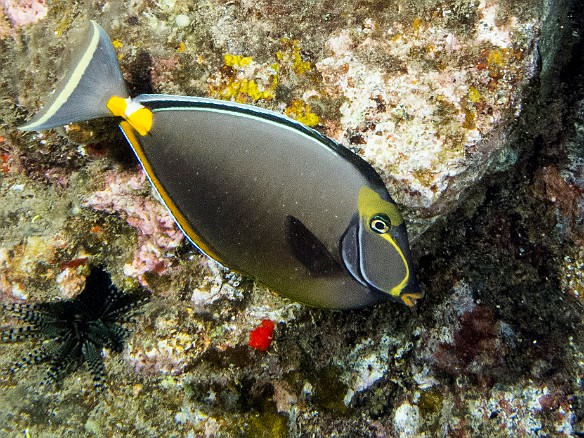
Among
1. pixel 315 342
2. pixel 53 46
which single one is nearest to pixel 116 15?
pixel 53 46

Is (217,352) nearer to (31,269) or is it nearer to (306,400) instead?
(306,400)

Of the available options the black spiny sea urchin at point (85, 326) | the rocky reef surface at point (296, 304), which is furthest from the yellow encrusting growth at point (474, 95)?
the black spiny sea urchin at point (85, 326)

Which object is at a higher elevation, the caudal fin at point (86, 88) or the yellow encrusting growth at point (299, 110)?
the caudal fin at point (86, 88)

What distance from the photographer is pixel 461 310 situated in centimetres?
342

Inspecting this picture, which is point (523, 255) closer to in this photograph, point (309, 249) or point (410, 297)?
point (410, 297)

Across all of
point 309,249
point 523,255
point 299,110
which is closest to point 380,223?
point 309,249

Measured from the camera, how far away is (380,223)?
1.76 meters

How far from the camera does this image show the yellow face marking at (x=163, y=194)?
77.9 inches

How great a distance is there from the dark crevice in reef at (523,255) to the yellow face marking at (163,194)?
76.5 inches

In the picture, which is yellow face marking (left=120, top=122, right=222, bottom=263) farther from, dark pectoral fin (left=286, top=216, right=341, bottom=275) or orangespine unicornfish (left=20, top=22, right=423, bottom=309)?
dark pectoral fin (left=286, top=216, right=341, bottom=275)

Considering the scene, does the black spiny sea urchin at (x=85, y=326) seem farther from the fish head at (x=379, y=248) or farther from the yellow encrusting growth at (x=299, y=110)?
the fish head at (x=379, y=248)

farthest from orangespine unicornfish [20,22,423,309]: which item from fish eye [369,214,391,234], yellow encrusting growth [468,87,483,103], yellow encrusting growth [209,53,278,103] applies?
yellow encrusting growth [468,87,483,103]

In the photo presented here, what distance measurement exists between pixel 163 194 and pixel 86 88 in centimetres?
57

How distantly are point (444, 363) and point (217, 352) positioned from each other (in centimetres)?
173
